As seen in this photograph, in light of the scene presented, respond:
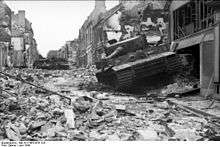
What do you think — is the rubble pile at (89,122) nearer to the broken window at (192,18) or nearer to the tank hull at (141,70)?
the tank hull at (141,70)

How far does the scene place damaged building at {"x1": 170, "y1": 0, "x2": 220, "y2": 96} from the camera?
39.1 feet

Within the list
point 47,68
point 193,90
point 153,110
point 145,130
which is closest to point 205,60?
point 193,90

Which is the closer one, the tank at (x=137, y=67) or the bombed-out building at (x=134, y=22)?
the tank at (x=137, y=67)

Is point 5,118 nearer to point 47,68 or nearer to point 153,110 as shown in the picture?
point 153,110

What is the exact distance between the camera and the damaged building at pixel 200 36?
11.9 metres

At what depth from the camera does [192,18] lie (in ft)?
53.2

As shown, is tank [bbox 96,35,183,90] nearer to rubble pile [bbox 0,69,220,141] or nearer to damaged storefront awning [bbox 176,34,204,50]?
damaged storefront awning [bbox 176,34,204,50]

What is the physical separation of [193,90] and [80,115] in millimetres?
6789

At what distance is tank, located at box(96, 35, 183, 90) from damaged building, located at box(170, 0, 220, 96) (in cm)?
115

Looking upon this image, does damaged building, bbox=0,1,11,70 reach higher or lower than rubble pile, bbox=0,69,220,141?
higher

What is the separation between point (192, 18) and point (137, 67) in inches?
172

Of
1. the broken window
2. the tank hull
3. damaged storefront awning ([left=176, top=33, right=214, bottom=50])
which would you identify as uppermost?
the broken window

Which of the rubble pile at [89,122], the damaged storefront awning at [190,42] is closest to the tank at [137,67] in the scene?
the damaged storefront awning at [190,42]

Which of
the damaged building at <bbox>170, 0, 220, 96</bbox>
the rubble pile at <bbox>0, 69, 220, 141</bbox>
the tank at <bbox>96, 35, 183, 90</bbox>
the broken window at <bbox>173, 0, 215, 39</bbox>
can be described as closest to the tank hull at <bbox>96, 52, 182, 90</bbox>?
the tank at <bbox>96, 35, 183, 90</bbox>
